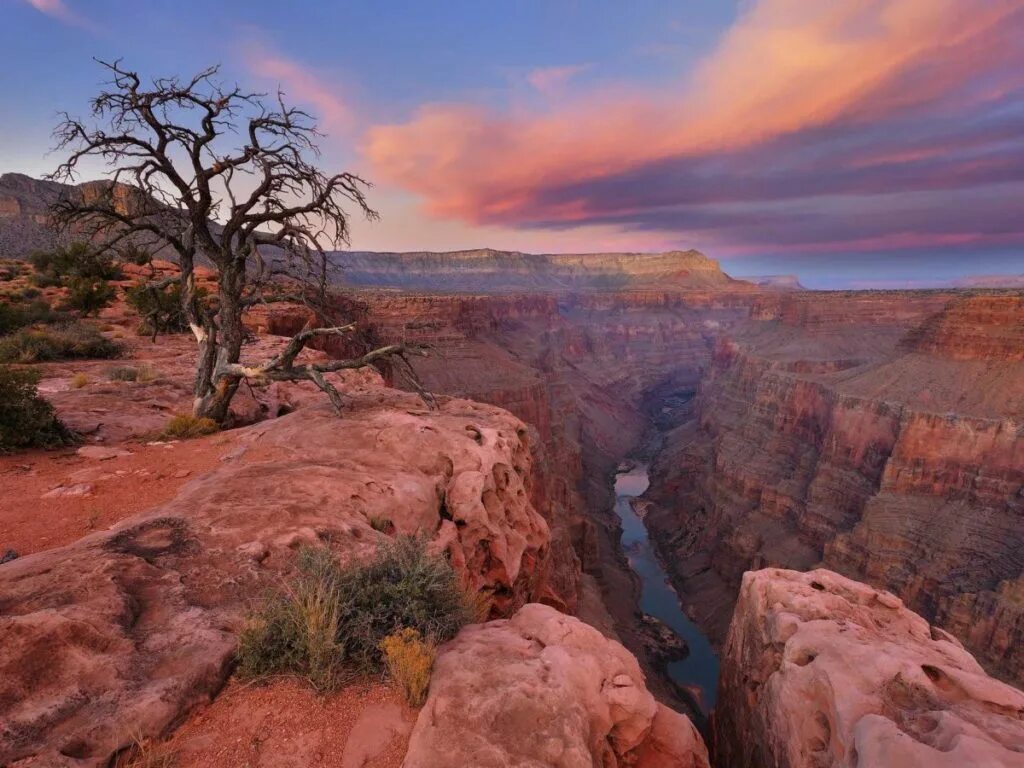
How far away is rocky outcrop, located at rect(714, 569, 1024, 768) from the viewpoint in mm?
5109

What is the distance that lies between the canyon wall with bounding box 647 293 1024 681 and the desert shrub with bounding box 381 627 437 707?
3283 cm

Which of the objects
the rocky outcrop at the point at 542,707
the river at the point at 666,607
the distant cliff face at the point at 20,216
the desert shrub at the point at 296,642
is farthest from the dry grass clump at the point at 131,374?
the distant cliff face at the point at 20,216

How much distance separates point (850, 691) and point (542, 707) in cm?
461

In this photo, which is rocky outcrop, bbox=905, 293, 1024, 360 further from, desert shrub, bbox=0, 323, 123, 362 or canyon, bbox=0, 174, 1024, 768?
desert shrub, bbox=0, 323, 123, 362

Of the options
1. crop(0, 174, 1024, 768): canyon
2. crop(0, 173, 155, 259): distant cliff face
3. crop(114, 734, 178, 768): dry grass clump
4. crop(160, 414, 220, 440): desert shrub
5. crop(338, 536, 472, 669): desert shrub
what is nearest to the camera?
crop(114, 734, 178, 768): dry grass clump

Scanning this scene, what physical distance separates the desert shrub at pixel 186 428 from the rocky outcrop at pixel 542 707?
8117mm

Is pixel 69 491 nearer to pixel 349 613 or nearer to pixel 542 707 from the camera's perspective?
pixel 349 613

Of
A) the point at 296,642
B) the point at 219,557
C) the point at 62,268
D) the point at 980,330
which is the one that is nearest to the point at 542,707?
the point at 296,642

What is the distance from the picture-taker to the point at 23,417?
370 inches

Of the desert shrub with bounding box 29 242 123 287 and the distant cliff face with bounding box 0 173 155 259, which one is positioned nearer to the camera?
the desert shrub with bounding box 29 242 123 287

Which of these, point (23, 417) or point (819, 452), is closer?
point (23, 417)

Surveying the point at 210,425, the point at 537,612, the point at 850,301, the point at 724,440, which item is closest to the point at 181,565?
the point at 537,612

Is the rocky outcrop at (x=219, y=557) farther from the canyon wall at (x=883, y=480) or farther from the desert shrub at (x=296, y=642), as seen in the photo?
the canyon wall at (x=883, y=480)

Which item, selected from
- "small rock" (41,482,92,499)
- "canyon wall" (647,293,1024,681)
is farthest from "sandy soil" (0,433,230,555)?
"canyon wall" (647,293,1024,681)
